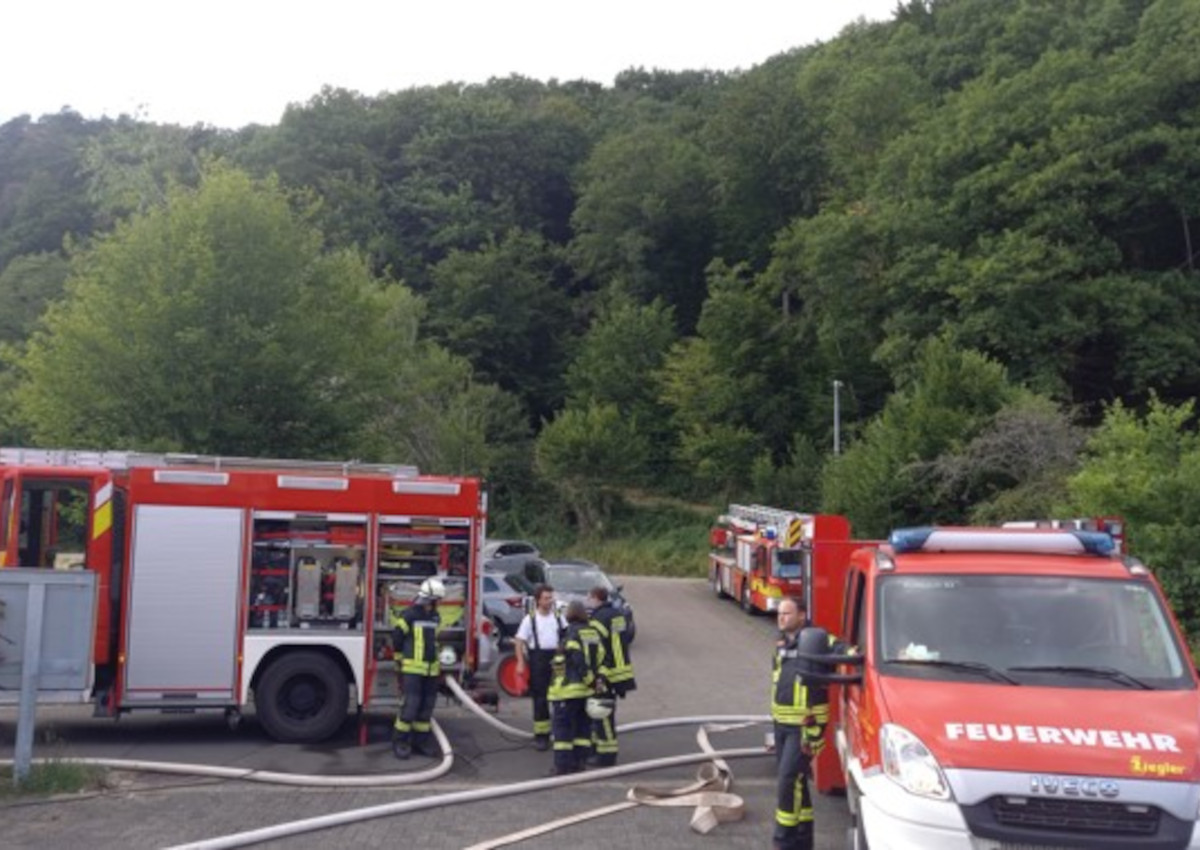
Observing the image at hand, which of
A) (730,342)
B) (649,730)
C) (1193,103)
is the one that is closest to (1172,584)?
(649,730)

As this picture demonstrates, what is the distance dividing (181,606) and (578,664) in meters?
3.99

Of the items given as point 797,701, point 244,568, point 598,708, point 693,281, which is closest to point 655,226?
point 693,281

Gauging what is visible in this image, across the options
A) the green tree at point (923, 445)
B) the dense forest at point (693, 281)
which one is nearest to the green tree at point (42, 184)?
the dense forest at point (693, 281)

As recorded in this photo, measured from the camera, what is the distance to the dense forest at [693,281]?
25281mm

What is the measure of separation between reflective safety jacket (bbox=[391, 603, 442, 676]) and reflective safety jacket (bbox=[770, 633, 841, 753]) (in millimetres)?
4152

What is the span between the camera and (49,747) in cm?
1222

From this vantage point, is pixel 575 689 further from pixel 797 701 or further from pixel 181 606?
pixel 181 606

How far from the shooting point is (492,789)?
34.2 ft

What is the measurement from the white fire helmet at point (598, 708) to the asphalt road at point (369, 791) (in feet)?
2.09

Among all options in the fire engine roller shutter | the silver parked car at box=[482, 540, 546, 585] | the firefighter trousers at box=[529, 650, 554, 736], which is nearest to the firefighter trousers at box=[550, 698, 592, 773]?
the firefighter trousers at box=[529, 650, 554, 736]

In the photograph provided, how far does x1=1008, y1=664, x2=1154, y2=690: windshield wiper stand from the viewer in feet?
23.3

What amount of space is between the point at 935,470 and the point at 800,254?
30.7 m

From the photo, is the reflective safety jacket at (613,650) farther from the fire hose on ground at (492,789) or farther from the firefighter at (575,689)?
the fire hose on ground at (492,789)

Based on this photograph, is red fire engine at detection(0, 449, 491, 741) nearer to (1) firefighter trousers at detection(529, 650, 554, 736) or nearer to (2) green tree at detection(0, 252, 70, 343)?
(1) firefighter trousers at detection(529, 650, 554, 736)
